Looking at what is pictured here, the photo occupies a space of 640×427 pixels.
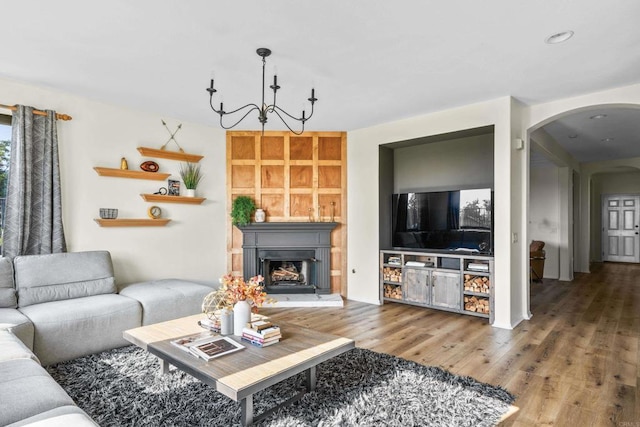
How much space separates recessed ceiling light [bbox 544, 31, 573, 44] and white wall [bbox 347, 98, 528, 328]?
127 centimetres

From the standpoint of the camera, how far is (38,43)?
109 inches

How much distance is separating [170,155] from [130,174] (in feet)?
1.89

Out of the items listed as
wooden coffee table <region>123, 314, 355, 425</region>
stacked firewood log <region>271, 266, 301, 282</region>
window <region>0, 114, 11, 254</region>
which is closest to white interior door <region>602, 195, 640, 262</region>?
stacked firewood log <region>271, 266, 301, 282</region>

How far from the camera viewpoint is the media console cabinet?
4.25 meters

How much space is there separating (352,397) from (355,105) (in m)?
3.09

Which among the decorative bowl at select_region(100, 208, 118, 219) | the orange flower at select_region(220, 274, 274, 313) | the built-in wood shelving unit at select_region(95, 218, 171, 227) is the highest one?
the decorative bowl at select_region(100, 208, 118, 219)

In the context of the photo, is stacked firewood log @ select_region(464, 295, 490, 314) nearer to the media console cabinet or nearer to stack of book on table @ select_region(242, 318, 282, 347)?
the media console cabinet

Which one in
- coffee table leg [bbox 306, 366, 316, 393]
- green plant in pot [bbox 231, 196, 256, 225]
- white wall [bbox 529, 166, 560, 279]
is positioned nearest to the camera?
coffee table leg [bbox 306, 366, 316, 393]

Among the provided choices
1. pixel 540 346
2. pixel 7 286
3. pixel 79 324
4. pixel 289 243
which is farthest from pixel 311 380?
pixel 289 243

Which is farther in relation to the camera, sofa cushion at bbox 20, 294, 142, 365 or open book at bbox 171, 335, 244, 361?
sofa cushion at bbox 20, 294, 142, 365

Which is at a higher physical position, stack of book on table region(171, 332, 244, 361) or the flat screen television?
the flat screen television

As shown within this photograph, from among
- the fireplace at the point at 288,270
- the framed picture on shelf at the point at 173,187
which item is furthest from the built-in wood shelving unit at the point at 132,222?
the fireplace at the point at 288,270

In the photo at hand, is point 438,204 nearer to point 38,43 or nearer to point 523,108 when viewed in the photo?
point 523,108

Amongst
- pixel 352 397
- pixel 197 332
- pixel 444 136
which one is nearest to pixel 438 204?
pixel 444 136
